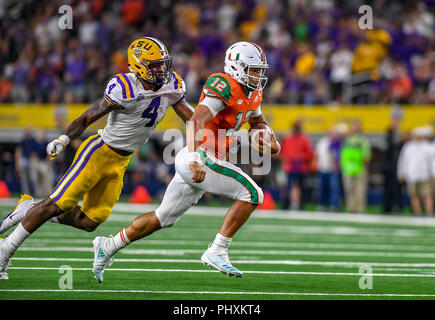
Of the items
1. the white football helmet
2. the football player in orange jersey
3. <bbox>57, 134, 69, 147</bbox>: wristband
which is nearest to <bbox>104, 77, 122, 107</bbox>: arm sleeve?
<bbox>57, 134, 69, 147</bbox>: wristband

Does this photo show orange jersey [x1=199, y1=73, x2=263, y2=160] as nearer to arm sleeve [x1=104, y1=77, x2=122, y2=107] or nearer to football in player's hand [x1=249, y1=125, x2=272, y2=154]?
football in player's hand [x1=249, y1=125, x2=272, y2=154]

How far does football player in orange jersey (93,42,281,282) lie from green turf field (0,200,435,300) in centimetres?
26

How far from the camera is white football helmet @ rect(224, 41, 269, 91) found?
6.37 metres

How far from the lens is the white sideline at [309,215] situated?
43.4 ft

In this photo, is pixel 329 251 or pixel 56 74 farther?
pixel 56 74

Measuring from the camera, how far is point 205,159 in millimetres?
6281

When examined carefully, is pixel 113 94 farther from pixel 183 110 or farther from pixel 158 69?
pixel 183 110

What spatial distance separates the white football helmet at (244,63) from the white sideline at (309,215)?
6.64 metres

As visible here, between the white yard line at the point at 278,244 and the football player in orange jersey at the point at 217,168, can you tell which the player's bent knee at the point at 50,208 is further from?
the white yard line at the point at 278,244

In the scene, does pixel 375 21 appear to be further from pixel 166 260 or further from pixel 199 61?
pixel 166 260

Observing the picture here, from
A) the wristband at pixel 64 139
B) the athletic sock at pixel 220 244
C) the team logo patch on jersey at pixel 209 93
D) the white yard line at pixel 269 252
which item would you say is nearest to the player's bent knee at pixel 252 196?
the athletic sock at pixel 220 244
